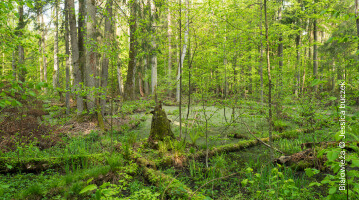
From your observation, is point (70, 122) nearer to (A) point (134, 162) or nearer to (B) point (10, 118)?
(B) point (10, 118)

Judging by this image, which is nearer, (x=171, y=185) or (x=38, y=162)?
(x=171, y=185)

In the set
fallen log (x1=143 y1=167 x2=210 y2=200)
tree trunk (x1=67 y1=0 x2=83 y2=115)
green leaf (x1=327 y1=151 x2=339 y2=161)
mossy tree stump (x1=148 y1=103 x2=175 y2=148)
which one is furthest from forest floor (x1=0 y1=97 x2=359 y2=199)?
tree trunk (x1=67 y1=0 x2=83 y2=115)

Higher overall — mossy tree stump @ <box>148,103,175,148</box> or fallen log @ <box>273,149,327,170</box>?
mossy tree stump @ <box>148,103,175,148</box>

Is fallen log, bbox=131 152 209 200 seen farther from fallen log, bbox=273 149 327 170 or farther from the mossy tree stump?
fallen log, bbox=273 149 327 170

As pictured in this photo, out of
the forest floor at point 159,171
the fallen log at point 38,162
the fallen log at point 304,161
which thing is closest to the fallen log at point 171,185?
the forest floor at point 159,171

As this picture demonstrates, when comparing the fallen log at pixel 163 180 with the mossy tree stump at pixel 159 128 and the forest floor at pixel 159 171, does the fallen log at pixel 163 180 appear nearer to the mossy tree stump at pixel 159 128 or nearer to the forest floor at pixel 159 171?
the forest floor at pixel 159 171

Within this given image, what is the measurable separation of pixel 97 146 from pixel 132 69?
687 centimetres

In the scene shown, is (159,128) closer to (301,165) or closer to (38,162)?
(38,162)

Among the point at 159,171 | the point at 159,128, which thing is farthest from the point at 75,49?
the point at 159,171

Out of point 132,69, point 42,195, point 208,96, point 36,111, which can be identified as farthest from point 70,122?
point 208,96

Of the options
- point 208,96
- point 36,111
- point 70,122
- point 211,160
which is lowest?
point 211,160

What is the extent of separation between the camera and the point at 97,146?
5.46m

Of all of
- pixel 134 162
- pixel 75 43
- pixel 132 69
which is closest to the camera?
pixel 134 162

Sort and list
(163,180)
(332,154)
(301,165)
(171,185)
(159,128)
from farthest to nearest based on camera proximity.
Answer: (159,128)
(301,165)
(163,180)
(171,185)
(332,154)
